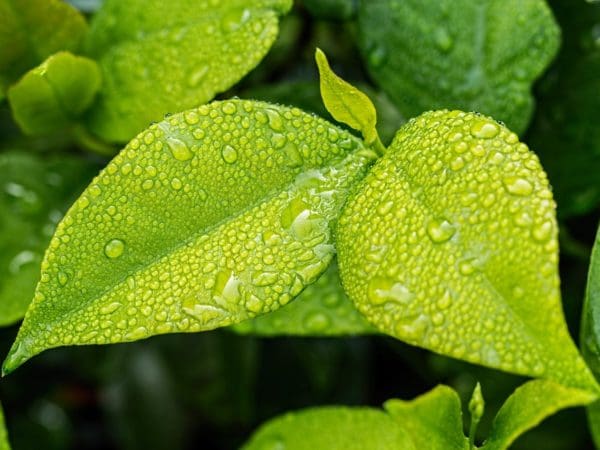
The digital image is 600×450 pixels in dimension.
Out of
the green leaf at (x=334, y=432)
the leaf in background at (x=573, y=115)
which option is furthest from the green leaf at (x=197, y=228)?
the leaf in background at (x=573, y=115)

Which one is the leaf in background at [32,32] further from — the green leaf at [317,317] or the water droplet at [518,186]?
the water droplet at [518,186]

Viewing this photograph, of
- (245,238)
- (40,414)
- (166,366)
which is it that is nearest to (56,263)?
(245,238)

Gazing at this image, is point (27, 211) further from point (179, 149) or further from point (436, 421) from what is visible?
point (436, 421)

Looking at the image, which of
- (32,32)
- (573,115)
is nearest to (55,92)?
(32,32)

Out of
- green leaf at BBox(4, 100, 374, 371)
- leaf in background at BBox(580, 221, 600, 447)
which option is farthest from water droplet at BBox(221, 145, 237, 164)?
leaf in background at BBox(580, 221, 600, 447)

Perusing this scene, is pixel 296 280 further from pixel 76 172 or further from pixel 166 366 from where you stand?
pixel 166 366

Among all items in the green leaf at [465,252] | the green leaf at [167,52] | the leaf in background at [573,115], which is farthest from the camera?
the leaf in background at [573,115]
